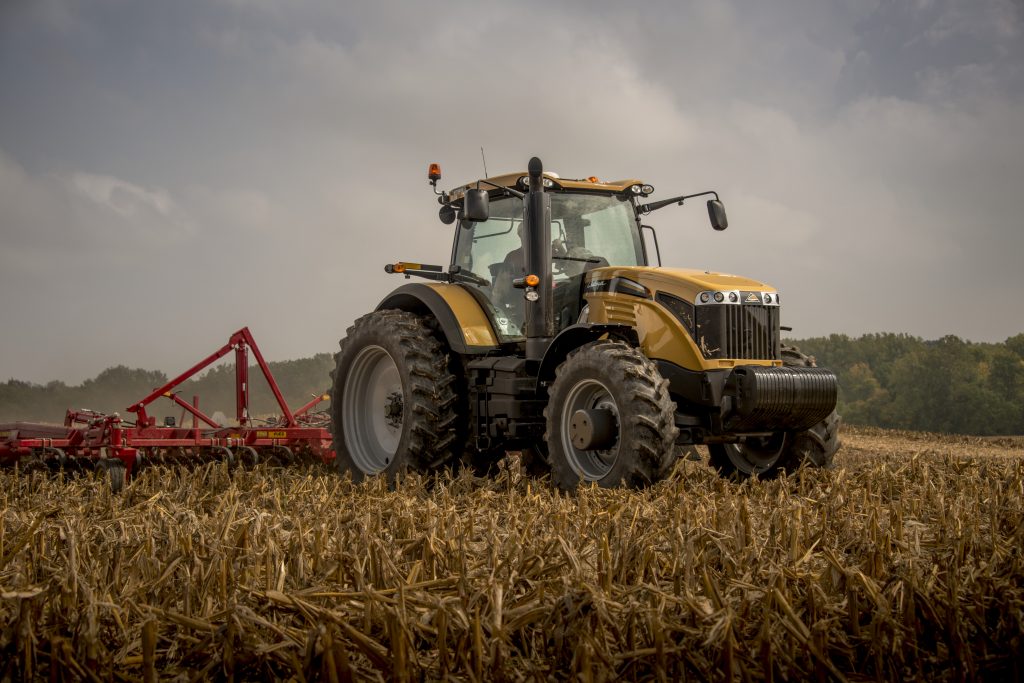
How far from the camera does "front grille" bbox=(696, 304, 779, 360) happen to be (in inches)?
237

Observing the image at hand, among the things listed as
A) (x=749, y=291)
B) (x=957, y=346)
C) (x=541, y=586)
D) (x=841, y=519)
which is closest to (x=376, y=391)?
(x=749, y=291)

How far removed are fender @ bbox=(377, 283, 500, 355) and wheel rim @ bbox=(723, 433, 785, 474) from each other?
1.92 m

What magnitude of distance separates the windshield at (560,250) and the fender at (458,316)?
4.1 inches

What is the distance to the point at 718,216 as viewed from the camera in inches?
281

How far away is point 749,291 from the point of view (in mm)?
6191

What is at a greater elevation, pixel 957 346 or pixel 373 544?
pixel 957 346

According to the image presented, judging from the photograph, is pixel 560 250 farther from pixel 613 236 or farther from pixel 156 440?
pixel 156 440

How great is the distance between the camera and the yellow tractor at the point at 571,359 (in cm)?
570

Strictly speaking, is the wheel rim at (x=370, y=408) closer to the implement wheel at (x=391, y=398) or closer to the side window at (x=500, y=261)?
the implement wheel at (x=391, y=398)

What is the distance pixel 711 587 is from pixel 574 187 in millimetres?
4723

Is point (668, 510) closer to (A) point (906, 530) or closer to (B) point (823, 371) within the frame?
(A) point (906, 530)

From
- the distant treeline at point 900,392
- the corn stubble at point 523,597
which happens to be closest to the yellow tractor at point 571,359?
the corn stubble at point 523,597

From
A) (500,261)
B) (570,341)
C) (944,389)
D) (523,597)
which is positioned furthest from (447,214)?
(944,389)

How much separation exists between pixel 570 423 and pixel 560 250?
5.00 feet
